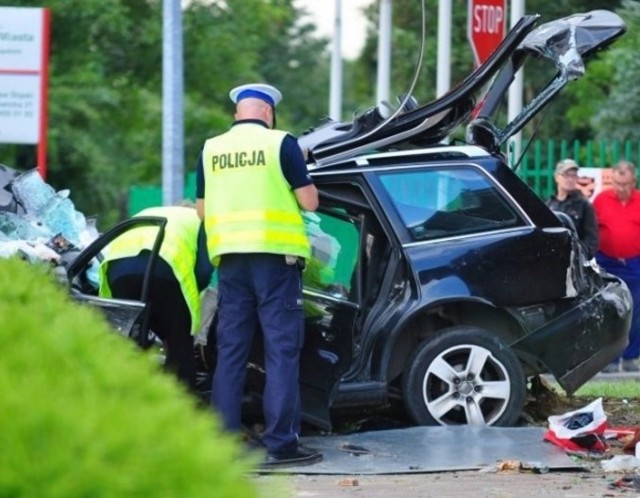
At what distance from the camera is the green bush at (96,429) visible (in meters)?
2.73

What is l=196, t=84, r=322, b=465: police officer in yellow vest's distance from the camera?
27.5 ft

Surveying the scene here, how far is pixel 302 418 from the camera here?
910 cm

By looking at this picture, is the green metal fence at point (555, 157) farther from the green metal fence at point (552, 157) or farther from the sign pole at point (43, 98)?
the sign pole at point (43, 98)

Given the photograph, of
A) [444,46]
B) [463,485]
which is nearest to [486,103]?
[463,485]

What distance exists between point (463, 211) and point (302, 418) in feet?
5.03

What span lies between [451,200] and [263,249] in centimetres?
176

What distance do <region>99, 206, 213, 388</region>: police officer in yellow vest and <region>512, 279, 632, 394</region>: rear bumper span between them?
177cm

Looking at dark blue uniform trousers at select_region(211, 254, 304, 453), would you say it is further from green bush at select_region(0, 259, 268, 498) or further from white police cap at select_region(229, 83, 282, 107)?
green bush at select_region(0, 259, 268, 498)

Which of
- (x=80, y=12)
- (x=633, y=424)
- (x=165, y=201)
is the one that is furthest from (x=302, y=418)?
(x=80, y=12)

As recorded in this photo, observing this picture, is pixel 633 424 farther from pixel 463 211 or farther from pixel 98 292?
pixel 98 292

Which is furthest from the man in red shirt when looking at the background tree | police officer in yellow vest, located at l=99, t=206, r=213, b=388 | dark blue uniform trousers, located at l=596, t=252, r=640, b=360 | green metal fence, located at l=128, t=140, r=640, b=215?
the background tree

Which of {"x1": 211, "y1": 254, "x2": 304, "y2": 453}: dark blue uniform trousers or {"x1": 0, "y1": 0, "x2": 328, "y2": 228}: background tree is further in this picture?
{"x1": 0, "y1": 0, "x2": 328, "y2": 228}: background tree

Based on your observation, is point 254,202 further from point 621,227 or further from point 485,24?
point 485,24

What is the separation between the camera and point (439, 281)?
31.2ft
